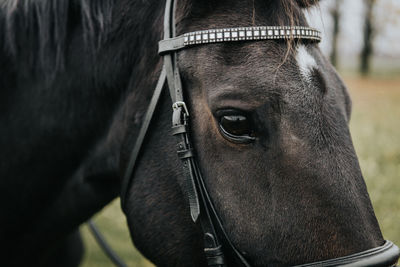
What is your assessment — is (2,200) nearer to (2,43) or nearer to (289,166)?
(2,43)

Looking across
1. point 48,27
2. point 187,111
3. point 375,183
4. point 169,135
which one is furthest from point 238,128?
point 375,183

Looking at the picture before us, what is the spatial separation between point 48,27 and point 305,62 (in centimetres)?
133

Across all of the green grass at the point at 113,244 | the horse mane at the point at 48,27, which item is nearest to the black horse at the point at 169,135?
the horse mane at the point at 48,27

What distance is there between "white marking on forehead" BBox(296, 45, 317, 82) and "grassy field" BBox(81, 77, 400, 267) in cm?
302

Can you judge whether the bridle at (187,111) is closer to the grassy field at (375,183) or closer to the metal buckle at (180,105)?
the metal buckle at (180,105)

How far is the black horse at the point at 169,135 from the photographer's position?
1.41 m

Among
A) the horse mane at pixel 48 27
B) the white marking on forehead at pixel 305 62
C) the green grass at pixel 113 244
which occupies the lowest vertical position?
the green grass at pixel 113 244

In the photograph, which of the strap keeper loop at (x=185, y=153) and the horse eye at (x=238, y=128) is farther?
the strap keeper loop at (x=185, y=153)

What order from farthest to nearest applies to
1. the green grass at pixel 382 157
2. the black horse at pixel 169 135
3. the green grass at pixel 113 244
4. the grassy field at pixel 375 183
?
the green grass at pixel 113 244 → the grassy field at pixel 375 183 → the green grass at pixel 382 157 → the black horse at pixel 169 135

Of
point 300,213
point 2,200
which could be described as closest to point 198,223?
point 300,213

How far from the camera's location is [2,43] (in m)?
2.03

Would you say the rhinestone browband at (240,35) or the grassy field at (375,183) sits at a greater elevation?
the rhinestone browband at (240,35)

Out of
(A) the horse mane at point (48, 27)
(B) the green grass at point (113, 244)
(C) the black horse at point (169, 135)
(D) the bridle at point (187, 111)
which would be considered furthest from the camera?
(B) the green grass at point (113, 244)

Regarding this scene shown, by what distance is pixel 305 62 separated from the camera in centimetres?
153
